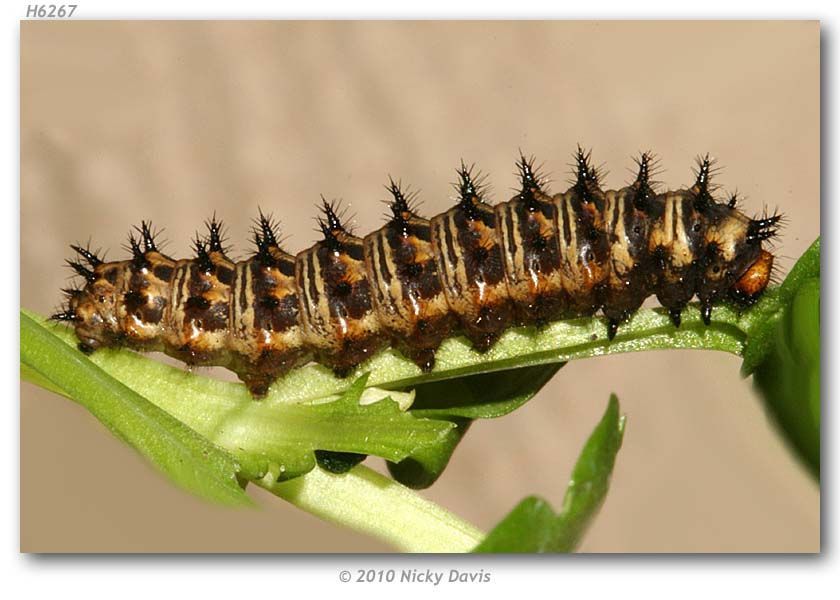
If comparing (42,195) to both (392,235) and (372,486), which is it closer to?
(392,235)

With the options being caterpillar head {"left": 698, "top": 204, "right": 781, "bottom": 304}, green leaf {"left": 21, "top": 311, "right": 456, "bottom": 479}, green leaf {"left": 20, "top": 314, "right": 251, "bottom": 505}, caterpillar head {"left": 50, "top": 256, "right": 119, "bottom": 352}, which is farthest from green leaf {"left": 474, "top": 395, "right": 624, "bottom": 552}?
caterpillar head {"left": 50, "top": 256, "right": 119, "bottom": 352}

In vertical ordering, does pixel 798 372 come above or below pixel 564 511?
above

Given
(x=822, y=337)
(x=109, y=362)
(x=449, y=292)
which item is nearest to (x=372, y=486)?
(x=449, y=292)

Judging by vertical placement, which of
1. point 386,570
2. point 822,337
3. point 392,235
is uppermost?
point 392,235

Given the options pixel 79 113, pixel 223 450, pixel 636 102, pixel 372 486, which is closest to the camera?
pixel 223 450

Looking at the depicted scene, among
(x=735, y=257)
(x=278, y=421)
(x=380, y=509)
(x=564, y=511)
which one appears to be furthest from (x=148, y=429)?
(x=735, y=257)

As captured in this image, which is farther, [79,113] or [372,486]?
[79,113]

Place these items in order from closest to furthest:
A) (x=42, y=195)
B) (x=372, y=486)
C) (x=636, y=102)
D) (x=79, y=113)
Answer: (x=372, y=486), (x=79, y=113), (x=42, y=195), (x=636, y=102)

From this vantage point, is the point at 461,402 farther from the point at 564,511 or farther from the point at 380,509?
the point at 564,511
